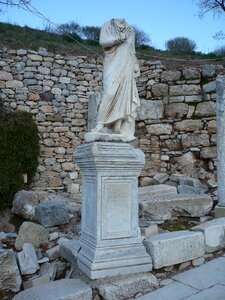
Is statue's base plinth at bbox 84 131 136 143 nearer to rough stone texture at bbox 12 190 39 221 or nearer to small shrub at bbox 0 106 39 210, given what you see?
rough stone texture at bbox 12 190 39 221

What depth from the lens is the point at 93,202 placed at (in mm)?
3289

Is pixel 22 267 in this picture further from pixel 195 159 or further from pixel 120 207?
pixel 195 159

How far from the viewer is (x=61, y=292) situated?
9.51ft

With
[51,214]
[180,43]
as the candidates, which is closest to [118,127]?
[51,214]

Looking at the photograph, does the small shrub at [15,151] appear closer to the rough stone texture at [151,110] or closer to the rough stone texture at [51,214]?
the rough stone texture at [51,214]

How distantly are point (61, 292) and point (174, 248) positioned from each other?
1275 mm

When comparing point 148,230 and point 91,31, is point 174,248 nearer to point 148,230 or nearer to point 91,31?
point 148,230

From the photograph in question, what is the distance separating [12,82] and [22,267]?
633 cm

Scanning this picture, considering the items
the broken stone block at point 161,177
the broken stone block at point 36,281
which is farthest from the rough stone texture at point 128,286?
the broken stone block at point 161,177

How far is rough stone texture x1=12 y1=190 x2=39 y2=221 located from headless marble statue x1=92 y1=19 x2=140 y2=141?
11.1ft

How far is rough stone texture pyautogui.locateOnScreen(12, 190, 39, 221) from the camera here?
6.42 m

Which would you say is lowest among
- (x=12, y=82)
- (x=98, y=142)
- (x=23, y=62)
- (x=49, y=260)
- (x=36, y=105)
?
(x=49, y=260)

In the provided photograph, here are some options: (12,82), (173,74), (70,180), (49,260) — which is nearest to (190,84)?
(173,74)

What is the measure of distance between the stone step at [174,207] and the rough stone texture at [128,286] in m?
2.09
